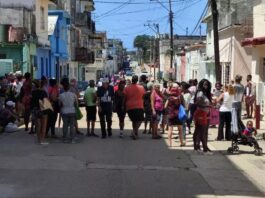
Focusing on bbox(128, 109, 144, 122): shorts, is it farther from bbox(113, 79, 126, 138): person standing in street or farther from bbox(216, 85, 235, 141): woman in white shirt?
bbox(216, 85, 235, 141): woman in white shirt

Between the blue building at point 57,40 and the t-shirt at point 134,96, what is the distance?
2785 cm

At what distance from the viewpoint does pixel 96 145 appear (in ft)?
47.7

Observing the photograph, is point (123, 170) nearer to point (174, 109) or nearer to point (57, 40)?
point (174, 109)

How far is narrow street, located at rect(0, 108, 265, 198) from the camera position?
9.00 metres

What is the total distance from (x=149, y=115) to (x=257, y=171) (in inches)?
248

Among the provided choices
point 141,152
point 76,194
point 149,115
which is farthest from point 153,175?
point 149,115

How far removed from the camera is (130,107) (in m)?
16.0

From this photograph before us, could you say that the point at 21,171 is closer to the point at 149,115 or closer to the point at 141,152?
the point at 141,152

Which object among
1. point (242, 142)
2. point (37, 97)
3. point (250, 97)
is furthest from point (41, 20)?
point (242, 142)

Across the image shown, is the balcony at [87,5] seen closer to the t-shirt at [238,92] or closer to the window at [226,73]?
the window at [226,73]

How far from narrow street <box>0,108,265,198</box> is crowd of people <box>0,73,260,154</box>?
0.61 m

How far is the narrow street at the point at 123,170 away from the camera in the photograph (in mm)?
9000

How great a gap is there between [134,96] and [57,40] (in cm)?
3077

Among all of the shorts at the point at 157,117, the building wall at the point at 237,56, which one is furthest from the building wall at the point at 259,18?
the shorts at the point at 157,117
